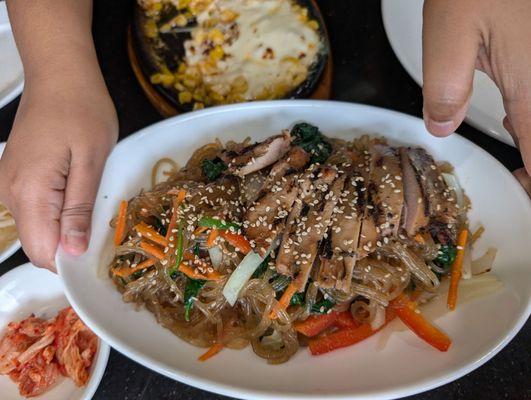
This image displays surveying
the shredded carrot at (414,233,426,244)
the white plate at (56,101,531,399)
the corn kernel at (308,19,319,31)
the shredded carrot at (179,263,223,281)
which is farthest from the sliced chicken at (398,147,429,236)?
the corn kernel at (308,19,319,31)

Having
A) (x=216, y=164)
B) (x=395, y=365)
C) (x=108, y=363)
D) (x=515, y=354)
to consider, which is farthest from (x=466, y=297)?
(x=108, y=363)

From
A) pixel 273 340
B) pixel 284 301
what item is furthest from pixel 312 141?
pixel 273 340

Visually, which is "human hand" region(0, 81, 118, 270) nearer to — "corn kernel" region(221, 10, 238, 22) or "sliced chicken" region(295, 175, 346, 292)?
"sliced chicken" region(295, 175, 346, 292)

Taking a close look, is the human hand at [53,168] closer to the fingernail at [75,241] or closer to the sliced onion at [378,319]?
the fingernail at [75,241]

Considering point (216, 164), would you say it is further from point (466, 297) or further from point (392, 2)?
point (392, 2)

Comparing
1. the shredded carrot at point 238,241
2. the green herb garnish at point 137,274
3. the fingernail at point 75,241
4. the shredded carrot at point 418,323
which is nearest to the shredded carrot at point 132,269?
the green herb garnish at point 137,274
